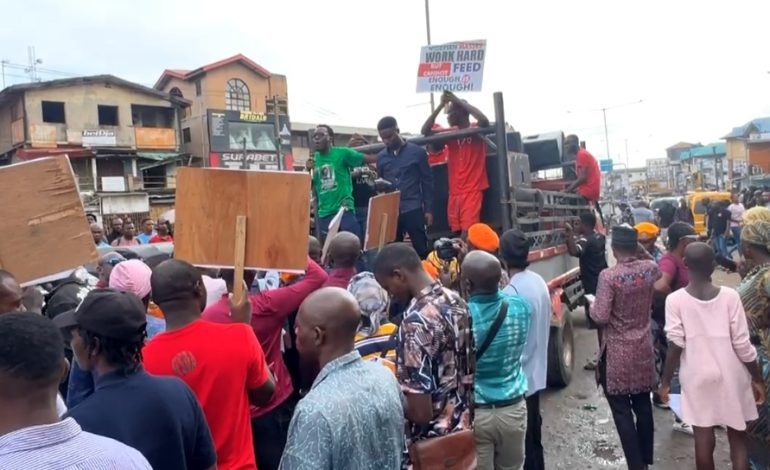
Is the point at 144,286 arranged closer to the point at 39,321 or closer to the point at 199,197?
the point at 199,197

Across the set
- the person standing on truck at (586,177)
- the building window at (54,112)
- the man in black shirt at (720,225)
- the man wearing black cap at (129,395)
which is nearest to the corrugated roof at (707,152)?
the man in black shirt at (720,225)

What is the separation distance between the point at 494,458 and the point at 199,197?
2073 mm

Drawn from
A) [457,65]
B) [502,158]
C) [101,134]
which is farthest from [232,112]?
[502,158]

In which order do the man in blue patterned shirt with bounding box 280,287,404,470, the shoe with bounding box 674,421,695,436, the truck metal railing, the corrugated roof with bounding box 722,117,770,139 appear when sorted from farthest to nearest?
the corrugated roof with bounding box 722,117,770,139
the truck metal railing
the shoe with bounding box 674,421,695,436
the man in blue patterned shirt with bounding box 280,287,404,470

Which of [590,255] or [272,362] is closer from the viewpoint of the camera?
[272,362]

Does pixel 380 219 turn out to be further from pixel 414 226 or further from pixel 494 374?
pixel 494 374

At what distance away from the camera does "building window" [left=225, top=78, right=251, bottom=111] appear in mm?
43625

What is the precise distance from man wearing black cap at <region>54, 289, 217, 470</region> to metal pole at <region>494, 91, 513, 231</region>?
408 cm

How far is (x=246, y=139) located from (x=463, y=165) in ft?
108

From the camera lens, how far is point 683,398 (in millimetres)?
4102

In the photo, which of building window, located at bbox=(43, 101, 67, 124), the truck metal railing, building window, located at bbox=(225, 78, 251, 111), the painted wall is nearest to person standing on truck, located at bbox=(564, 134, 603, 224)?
the truck metal railing

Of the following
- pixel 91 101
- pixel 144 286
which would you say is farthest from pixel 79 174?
pixel 144 286

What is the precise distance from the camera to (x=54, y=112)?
3403 centimetres

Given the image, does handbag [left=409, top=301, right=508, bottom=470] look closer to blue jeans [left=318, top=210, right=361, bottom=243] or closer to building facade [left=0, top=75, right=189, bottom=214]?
blue jeans [left=318, top=210, right=361, bottom=243]
